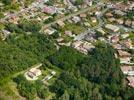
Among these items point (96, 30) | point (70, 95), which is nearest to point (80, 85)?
point (70, 95)

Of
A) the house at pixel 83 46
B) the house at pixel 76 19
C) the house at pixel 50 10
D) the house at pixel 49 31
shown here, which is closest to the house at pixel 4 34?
the house at pixel 49 31

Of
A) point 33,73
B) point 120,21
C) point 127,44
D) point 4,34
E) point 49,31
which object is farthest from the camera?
point 120,21

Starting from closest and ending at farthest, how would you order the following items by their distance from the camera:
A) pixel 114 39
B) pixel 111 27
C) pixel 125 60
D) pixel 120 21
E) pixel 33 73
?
1. pixel 33 73
2. pixel 125 60
3. pixel 114 39
4. pixel 111 27
5. pixel 120 21

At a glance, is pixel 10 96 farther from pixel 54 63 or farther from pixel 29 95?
pixel 54 63

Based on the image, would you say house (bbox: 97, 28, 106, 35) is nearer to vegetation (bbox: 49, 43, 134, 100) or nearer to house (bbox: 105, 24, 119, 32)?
house (bbox: 105, 24, 119, 32)

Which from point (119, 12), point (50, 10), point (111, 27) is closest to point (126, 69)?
point (111, 27)

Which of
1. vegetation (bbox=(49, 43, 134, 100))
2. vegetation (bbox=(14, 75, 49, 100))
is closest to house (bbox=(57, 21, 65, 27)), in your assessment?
vegetation (bbox=(49, 43, 134, 100))

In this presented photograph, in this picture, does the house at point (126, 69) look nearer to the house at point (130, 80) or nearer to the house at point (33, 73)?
the house at point (130, 80)

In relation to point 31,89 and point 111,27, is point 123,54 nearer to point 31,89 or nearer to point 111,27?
point 111,27
